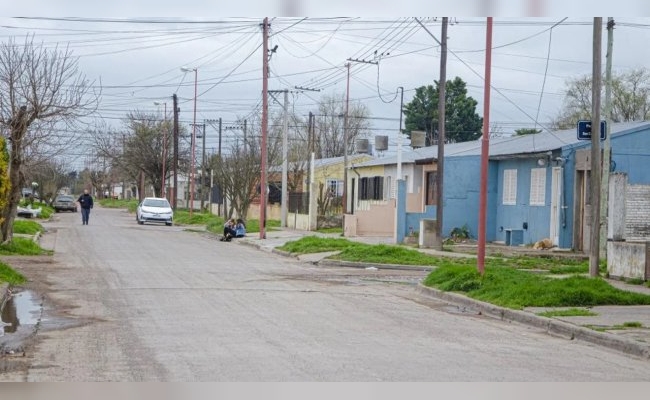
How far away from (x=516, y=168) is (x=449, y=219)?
335cm

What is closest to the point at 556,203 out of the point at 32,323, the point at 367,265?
the point at 367,265

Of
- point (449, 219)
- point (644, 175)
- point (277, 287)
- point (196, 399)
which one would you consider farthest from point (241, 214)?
point (196, 399)

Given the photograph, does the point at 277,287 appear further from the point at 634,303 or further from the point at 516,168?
the point at 516,168

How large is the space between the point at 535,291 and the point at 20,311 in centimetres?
851

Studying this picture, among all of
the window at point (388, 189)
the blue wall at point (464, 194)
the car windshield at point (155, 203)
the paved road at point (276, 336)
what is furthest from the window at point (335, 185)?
the paved road at point (276, 336)

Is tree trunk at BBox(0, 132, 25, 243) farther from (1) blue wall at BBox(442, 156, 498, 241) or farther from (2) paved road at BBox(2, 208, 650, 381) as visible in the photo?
(1) blue wall at BBox(442, 156, 498, 241)

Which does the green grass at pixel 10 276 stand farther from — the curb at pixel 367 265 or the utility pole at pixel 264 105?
the utility pole at pixel 264 105

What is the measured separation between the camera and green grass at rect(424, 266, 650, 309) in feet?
56.2

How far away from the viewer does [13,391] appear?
357 inches

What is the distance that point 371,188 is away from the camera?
164 feet

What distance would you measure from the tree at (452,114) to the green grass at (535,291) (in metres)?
57.9

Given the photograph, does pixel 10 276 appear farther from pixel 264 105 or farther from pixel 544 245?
pixel 264 105

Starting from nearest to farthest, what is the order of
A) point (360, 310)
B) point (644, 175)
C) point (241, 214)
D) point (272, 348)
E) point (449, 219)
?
point (272, 348)
point (360, 310)
point (644, 175)
point (449, 219)
point (241, 214)

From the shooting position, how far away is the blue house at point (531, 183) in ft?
101
